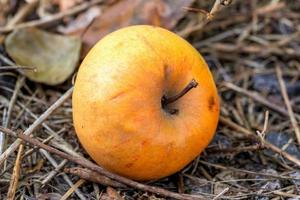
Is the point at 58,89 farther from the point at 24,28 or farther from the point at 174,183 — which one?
the point at 174,183

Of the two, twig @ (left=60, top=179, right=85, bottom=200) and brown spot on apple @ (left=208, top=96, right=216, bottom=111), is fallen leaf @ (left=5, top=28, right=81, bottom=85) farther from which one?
brown spot on apple @ (left=208, top=96, right=216, bottom=111)

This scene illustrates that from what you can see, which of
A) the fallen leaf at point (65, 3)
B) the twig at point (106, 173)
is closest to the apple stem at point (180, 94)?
the twig at point (106, 173)

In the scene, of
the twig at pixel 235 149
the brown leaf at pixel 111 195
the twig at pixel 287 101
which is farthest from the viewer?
the twig at pixel 287 101

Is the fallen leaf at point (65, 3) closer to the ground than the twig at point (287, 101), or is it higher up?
higher up

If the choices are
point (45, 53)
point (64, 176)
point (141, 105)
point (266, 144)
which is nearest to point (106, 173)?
point (64, 176)

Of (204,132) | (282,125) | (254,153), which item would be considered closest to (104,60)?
(204,132)

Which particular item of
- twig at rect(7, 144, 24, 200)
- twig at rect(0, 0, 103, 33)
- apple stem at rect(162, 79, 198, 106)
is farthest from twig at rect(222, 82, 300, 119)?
twig at rect(7, 144, 24, 200)

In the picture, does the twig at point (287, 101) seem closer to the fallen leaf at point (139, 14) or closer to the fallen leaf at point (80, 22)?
the fallen leaf at point (139, 14)
